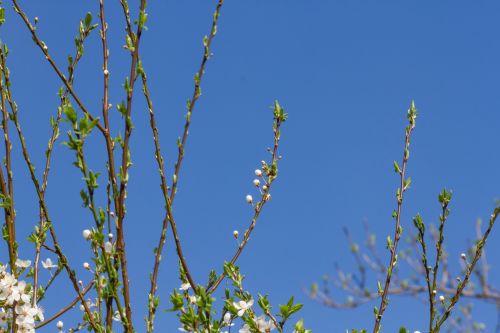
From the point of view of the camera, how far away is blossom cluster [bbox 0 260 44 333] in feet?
9.22

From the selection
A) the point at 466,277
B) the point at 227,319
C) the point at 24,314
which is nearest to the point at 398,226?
the point at 466,277

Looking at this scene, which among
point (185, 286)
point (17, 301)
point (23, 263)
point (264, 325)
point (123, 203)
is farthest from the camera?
point (23, 263)

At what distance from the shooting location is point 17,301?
9.32 feet

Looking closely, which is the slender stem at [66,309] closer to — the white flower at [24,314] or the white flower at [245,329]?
the white flower at [24,314]

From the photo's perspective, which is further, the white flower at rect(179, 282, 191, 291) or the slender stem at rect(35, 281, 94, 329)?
the slender stem at rect(35, 281, 94, 329)

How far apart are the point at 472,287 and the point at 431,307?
148 inches

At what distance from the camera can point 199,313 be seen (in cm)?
224

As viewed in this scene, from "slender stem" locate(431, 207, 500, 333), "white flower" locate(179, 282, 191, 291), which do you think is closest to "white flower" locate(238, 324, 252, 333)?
"white flower" locate(179, 282, 191, 291)

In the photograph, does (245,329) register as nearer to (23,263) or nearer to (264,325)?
(264,325)

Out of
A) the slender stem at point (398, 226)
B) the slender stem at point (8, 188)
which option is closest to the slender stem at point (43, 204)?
the slender stem at point (8, 188)

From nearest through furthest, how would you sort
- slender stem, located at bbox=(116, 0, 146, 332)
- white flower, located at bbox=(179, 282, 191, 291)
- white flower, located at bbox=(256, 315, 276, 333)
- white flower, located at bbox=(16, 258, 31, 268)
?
1. slender stem, located at bbox=(116, 0, 146, 332)
2. white flower, located at bbox=(256, 315, 276, 333)
3. white flower, located at bbox=(179, 282, 191, 291)
4. white flower, located at bbox=(16, 258, 31, 268)

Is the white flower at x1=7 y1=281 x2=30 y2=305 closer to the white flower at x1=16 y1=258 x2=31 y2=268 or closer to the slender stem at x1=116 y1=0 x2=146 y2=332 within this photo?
the white flower at x1=16 y1=258 x2=31 y2=268

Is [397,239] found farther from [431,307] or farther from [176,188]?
[176,188]

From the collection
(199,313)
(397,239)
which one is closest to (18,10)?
(199,313)
